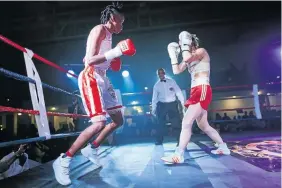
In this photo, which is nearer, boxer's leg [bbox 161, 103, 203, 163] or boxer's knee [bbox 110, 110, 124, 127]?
boxer's knee [bbox 110, 110, 124, 127]

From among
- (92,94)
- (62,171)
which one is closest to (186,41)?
(92,94)

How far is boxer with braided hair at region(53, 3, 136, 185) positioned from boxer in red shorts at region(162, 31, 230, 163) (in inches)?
27.1

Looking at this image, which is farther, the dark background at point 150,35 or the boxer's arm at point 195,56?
the dark background at point 150,35

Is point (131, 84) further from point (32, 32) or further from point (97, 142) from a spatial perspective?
point (97, 142)

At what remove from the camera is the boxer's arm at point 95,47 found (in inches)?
67.4

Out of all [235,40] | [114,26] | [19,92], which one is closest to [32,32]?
[19,92]

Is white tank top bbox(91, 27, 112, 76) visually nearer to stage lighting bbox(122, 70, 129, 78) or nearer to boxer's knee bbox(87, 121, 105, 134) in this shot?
boxer's knee bbox(87, 121, 105, 134)

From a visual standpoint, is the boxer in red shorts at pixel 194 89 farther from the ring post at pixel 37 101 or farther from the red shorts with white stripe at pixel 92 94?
the ring post at pixel 37 101

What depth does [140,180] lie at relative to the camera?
5.13 feet

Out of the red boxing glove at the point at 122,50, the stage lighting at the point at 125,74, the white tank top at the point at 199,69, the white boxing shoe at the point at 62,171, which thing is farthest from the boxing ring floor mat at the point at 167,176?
the stage lighting at the point at 125,74

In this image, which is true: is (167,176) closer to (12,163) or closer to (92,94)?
(92,94)

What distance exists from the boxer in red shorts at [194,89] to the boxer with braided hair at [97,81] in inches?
27.1

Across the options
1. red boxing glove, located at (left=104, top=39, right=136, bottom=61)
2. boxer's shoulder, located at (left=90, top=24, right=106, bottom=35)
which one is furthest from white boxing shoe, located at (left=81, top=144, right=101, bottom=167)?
boxer's shoulder, located at (left=90, top=24, right=106, bottom=35)

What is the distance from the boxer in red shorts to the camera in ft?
7.27
